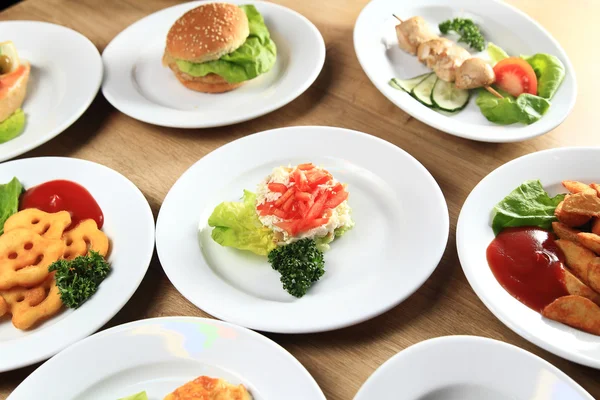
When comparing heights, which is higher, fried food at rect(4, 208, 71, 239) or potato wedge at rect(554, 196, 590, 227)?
potato wedge at rect(554, 196, 590, 227)

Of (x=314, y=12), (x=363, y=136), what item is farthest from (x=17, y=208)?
(x=314, y=12)

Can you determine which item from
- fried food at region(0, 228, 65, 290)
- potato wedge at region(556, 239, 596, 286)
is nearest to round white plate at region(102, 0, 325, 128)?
fried food at region(0, 228, 65, 290)

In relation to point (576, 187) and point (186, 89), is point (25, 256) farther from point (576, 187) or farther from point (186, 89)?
point (576, 187)

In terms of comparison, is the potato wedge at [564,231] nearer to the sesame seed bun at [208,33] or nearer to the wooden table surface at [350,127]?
the wooden table surface at [350,127]

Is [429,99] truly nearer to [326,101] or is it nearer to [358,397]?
[326,101]

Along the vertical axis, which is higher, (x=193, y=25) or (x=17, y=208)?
(x=193, y=25)

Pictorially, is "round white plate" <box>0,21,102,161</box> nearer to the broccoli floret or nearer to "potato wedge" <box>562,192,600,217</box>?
the broccoli floret

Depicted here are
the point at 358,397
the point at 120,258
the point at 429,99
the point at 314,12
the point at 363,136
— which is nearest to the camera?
the point at 358,397
